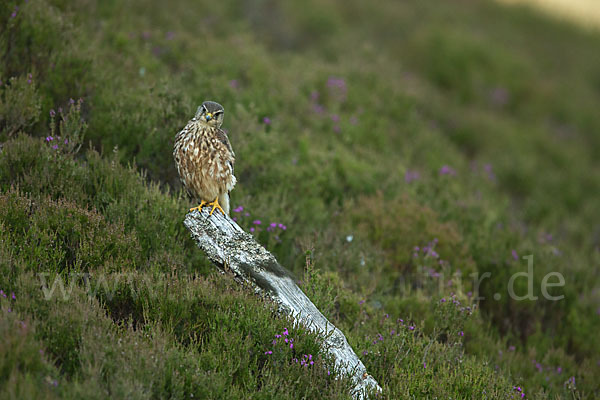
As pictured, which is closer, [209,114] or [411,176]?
[209,114]

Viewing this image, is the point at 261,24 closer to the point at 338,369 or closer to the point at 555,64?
the point at 555,64

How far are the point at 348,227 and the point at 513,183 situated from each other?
16.3 feet

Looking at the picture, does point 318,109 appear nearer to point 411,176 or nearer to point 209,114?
point 411,176

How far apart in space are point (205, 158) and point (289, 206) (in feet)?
6.29

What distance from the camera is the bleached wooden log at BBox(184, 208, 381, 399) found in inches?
159

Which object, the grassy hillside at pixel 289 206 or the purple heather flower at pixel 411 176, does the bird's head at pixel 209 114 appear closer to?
the grassy hillside at pixel 289 206

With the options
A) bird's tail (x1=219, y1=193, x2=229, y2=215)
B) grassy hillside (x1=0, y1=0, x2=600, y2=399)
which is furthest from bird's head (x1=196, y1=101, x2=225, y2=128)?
grassy hillside (x1=0, y1=0, x2=600, y2=399)

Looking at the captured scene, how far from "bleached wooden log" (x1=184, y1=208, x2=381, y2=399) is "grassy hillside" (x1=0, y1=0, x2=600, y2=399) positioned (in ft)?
0.49

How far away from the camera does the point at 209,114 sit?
471cm

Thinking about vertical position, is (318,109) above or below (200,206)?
above

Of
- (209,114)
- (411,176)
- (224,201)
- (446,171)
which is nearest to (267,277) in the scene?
(224,201)

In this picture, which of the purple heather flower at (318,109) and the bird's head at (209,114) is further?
the purple heather flower at (318,109)

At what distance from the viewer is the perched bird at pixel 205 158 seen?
186 inches

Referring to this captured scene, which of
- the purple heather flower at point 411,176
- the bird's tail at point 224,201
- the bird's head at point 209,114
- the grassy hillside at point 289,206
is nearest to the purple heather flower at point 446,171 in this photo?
the grassy hillside at point 289,206
